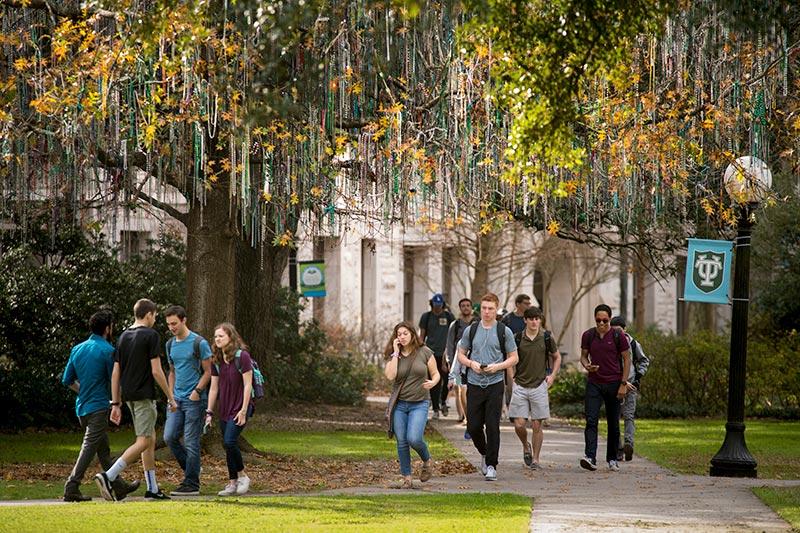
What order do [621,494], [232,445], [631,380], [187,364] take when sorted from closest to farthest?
1. [232,445]
2. [187,364]
3. [621,494]
4. [631,380]

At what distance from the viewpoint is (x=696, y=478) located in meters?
15.5

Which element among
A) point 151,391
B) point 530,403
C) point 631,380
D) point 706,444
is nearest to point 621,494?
point 530,403

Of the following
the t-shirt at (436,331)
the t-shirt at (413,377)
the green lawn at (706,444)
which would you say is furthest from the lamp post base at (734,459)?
the t-shirt at (436,331)

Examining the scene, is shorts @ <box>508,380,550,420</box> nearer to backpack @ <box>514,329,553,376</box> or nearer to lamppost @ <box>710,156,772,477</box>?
backpack @ <box>514,329,553,376</box>

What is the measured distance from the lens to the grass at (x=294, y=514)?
1094 cm

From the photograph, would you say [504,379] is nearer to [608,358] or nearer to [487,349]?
[487,349]

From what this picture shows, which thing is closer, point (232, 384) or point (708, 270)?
point (232, 384)

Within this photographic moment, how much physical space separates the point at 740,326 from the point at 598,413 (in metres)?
1.82

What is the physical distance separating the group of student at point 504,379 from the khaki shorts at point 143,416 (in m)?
2.27

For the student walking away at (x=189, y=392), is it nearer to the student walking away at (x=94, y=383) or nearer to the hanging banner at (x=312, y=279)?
the student walking away at (x=94, y=383)

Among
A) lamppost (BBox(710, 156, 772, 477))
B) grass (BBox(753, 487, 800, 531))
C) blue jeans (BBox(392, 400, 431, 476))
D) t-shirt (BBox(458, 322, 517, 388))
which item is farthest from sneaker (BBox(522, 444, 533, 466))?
grass (BBox(753, 487, 800, 531))

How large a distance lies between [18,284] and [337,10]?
11058mm

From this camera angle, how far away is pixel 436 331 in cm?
2311

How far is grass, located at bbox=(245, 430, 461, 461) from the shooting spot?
18.3m
